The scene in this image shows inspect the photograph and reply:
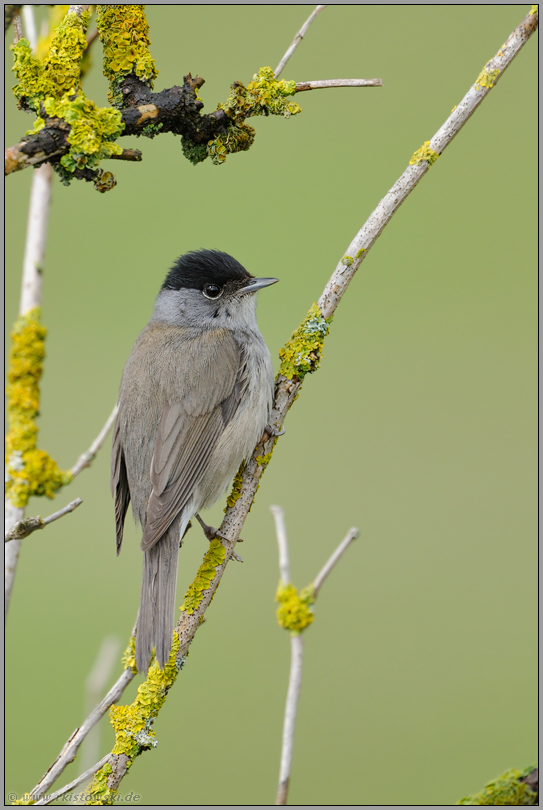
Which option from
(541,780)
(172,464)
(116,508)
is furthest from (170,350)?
(541,780)

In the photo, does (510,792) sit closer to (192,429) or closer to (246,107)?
(192,429)

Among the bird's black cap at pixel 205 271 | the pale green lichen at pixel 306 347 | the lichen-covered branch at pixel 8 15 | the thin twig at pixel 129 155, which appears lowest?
the pale green lichen at pixel 306 347

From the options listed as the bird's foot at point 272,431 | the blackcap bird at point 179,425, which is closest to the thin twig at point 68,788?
the blackcap bird at point 179,425

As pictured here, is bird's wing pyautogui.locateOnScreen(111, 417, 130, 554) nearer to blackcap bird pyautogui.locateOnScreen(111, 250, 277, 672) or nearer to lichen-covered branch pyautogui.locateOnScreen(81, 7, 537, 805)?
blackcap bird pyautogui.locateOnScreen(111, 250, 277, 672)

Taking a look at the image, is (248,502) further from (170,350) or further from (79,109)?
(79,109)

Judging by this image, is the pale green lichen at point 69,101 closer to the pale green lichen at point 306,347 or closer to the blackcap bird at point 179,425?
the pale green lichen at point 306,347

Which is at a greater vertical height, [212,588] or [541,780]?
[212,588]
